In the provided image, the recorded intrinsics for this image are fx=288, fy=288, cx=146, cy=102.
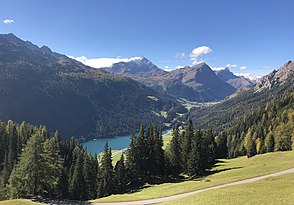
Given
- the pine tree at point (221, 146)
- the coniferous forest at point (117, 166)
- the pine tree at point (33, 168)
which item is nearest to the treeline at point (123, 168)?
the coniferous forest at point (117, 166)

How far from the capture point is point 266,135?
134 meters

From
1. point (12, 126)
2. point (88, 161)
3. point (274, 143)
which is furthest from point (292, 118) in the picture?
point (12, 126)

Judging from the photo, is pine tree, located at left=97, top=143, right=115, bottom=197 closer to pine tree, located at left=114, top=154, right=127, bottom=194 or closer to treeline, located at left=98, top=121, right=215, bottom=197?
treeline, located at left=98, top=121, right=215, bottom=197

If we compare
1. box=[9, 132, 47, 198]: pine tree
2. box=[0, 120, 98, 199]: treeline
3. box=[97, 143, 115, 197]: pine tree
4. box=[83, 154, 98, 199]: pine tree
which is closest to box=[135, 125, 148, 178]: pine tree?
box=[97, 143, 115, 197]: pine tree

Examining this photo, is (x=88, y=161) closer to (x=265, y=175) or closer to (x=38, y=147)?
(x=38, y=147)

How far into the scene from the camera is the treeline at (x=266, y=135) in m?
106

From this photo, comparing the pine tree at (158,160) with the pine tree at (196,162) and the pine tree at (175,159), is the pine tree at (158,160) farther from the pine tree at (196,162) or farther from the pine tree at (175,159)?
the pine tree at (196,162)

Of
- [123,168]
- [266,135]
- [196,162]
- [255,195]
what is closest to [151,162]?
[123,168]

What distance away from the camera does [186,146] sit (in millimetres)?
87125

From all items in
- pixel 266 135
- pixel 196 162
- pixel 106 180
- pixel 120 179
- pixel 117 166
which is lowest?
pixel 106 180

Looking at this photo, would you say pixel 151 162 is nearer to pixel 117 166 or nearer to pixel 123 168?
pixel 123 168

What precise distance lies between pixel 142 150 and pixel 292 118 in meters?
71.6

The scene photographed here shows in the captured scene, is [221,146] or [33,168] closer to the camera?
[33,168]

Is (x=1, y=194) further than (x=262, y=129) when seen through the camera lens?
No
